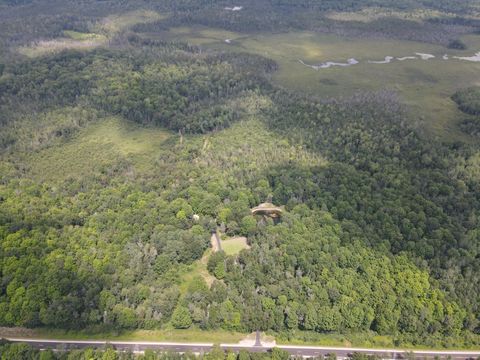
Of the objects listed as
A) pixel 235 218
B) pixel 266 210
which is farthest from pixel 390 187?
pixel 235 218

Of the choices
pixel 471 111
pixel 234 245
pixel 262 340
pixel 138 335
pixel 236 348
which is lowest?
pixel 262 340

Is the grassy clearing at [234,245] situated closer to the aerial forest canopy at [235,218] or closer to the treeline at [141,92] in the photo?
the aerial forest canopy at [235,218]

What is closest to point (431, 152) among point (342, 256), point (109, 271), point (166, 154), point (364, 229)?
point (364, 229)

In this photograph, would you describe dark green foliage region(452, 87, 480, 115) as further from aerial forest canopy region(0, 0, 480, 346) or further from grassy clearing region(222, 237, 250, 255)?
grassy clearing region(222, 237, 250, 255)

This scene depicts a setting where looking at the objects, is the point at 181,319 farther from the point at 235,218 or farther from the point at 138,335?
the point at 235,218

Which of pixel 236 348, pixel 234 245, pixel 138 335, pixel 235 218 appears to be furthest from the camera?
pixel 235 218

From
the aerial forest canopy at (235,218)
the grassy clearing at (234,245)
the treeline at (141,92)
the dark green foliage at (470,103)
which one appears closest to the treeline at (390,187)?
the aerial forest canopy at (235,218)
